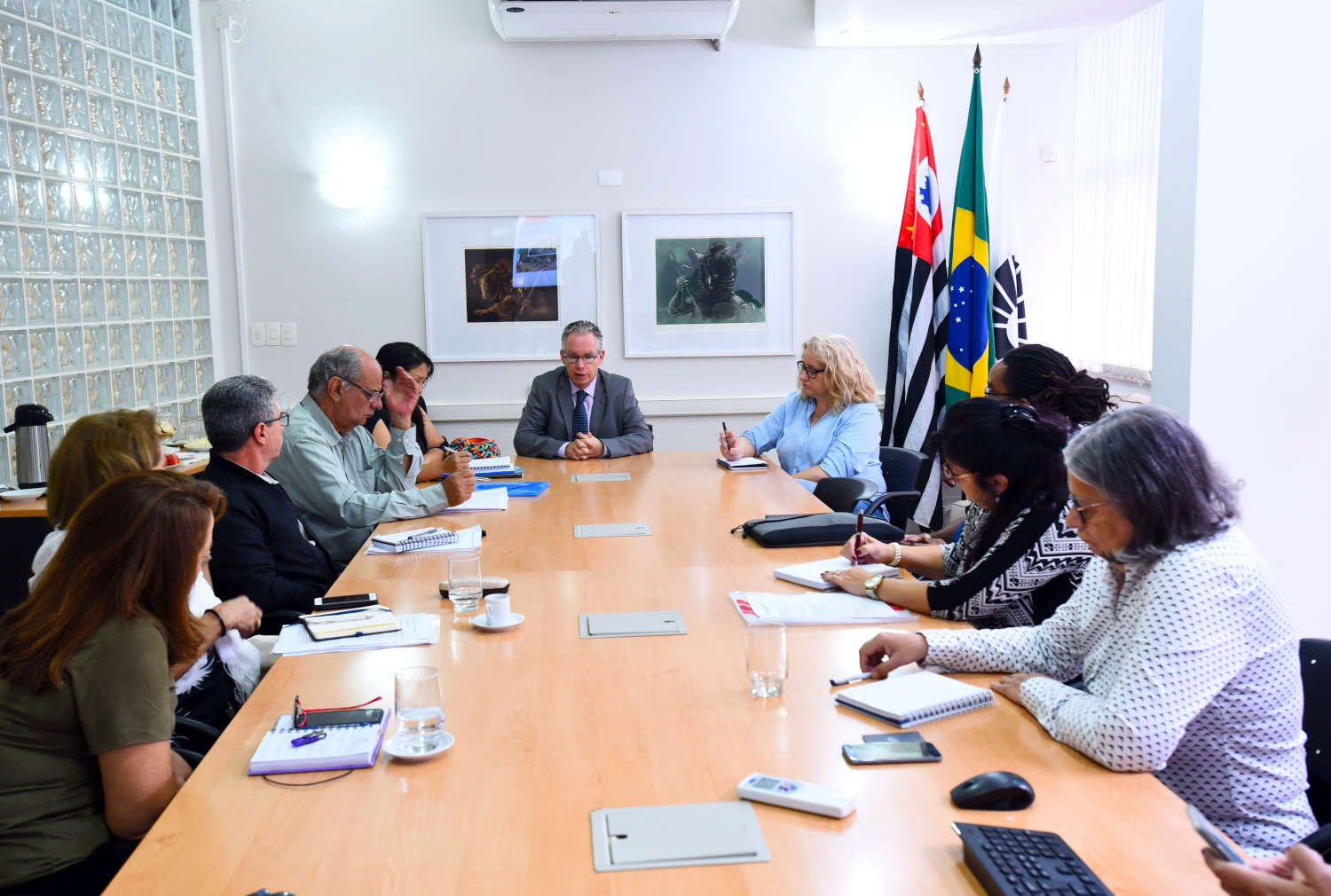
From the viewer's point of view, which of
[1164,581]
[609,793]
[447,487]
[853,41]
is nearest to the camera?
[609,793]

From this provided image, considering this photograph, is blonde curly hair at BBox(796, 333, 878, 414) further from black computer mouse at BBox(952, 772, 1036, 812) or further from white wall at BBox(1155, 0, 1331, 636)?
black computer mouse at BBox(952, 772, 1036, 812)

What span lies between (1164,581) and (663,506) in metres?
2.36

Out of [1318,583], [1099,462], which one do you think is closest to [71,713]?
[1099,462]

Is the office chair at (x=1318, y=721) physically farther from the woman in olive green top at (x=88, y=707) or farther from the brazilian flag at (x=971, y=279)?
the brazilian flag at (x=971, y=279)

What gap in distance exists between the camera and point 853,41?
6.14 metres

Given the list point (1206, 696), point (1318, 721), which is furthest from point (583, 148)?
point (1206, 696)

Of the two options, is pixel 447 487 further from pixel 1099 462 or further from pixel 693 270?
pixel 693 270

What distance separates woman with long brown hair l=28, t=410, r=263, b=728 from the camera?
97.6 inches

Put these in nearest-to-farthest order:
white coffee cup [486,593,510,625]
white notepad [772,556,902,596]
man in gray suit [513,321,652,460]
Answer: white coffee cup [486,593,510,625] → white notepad [772,556,902,596] → man in gray suit [513,321,652,460]

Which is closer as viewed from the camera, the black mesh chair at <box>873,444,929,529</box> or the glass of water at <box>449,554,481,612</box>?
the glass of water at <box>449,554,481,612</box>

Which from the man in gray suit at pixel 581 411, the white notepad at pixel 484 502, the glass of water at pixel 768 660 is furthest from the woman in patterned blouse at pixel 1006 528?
the man in gray suit at pixel 581 411

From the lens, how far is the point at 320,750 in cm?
174

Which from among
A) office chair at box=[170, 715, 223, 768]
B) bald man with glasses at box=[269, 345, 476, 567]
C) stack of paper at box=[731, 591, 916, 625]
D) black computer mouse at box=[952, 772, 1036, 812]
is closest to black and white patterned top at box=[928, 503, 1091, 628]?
stack of paper at box=[731, 591, 916, 625]

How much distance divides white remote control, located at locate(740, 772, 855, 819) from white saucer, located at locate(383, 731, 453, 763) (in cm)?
51
